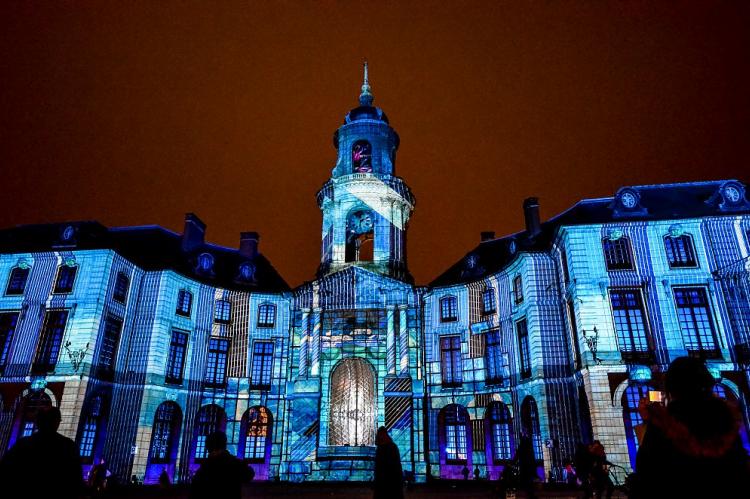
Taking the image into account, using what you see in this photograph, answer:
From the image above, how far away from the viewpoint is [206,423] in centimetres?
2733

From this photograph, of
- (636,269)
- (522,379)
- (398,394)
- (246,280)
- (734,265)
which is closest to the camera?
(734,265)

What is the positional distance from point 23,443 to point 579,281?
21163 millimetres

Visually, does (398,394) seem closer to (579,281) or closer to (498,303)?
(498,303)

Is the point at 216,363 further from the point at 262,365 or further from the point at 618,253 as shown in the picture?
the point at 618,253

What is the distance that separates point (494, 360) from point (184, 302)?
1749 cm

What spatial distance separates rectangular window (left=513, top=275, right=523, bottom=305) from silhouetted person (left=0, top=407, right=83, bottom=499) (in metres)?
23.8

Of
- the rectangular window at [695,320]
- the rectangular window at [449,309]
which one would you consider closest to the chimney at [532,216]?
the rectangular window at [449,309]

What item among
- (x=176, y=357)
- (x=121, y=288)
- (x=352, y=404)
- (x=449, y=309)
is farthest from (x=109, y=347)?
(x=449, y=309)

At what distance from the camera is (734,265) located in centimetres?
2039

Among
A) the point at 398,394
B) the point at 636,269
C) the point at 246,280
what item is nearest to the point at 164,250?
the point at 246,280

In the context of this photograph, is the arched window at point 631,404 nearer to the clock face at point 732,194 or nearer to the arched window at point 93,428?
the clock face at point 732,194

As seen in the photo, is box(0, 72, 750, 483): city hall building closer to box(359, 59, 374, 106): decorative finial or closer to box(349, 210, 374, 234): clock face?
box(349, 210, 374, 234): clock face

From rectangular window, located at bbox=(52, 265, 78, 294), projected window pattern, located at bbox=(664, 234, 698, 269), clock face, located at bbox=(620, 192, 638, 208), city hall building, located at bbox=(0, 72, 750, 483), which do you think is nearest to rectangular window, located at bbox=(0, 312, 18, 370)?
city hall building, located at bbox=(0, 72, 750, 483)

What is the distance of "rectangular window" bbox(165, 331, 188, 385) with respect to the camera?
26203 millimetres
